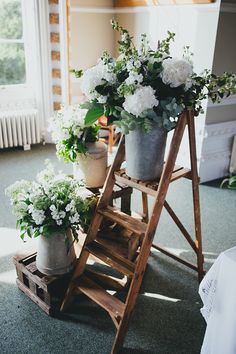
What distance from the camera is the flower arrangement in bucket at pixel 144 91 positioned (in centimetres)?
140

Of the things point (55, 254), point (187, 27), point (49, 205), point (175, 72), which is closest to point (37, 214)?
point (49, 205)

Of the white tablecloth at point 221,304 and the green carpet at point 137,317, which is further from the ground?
the white tablecloth at point 221,304

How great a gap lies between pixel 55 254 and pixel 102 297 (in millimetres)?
367

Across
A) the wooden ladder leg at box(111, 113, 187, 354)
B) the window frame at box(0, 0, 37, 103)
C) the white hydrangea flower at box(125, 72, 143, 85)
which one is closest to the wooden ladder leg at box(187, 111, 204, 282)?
the wooden ladder leg at box(111, 113, 187, 354)

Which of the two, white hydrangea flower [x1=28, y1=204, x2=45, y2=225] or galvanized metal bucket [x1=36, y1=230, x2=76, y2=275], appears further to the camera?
galvanized metal bucket [x1=36, y1=230, x2=76, y2=275]

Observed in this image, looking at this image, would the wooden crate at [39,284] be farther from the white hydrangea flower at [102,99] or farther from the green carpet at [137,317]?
the white hydrangea flower at [102,99]

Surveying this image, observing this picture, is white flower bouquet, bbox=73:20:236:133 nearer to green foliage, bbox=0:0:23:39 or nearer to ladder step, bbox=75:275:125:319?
ladder step, bbox=75:275:125:319

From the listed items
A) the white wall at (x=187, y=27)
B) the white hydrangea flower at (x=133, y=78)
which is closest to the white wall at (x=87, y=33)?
the white wall at (x=187, y=27)

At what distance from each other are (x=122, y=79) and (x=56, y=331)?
1.40m

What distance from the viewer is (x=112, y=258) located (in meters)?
1.80

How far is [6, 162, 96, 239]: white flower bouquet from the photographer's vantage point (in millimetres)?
1782

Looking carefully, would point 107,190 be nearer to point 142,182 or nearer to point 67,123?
point 142,182

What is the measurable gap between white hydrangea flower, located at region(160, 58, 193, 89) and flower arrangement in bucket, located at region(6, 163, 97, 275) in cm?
82

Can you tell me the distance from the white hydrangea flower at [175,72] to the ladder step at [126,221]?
0.71 metres
